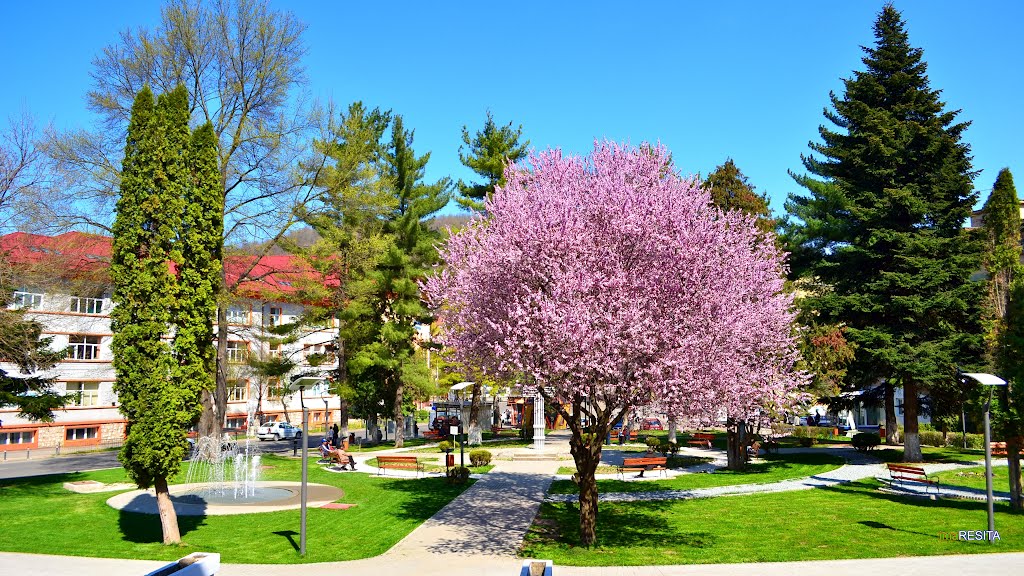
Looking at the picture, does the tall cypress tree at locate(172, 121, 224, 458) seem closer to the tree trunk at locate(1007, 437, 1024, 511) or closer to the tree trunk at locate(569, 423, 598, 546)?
the tree trunk at locate(569, 423, 598, 546)

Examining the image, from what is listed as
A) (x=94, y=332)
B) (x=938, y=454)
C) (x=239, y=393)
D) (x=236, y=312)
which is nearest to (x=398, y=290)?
(x=236, y=312)

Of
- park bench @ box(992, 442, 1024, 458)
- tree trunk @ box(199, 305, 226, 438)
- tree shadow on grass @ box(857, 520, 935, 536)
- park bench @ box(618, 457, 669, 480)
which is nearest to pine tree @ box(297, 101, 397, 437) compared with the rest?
tree trunk @ box(199, 305, 226, 438)

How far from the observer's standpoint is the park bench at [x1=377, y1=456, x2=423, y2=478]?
87.2 ft

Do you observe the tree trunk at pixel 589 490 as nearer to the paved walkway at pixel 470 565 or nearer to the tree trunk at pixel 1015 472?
the paved walkway at pixel 470 565

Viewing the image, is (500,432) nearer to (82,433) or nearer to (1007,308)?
(82,433)

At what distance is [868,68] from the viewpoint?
103 ft

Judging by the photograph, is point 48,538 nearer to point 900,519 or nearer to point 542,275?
point 542,275

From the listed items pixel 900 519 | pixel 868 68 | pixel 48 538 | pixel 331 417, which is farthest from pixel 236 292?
pixel 331 417

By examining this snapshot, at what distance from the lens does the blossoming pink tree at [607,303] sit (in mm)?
12891

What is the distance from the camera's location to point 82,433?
1779 inches

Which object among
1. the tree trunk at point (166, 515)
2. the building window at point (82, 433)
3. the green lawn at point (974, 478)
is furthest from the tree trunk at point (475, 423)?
the building window at point (82, 433)

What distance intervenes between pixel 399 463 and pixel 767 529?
620 inches

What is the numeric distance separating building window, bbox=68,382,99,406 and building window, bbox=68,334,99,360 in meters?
1.75

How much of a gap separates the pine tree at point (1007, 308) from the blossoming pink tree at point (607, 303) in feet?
23.9
